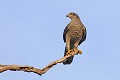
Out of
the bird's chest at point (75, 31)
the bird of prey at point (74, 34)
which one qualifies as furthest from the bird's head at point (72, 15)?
the bird's chest at point (75, 31)

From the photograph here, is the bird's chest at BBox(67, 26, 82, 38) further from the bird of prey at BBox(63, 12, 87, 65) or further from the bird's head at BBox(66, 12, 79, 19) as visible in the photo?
the bird's head at BBox(66, 12, 79, 19)

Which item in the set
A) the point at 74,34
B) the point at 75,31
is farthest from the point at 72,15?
the point at 74,34

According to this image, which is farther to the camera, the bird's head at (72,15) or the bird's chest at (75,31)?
the bird's head at (72,15)

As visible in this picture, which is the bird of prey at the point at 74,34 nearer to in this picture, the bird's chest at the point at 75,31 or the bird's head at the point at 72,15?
the bird's chest at the point at 75,31

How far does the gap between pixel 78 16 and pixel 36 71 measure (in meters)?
4.83

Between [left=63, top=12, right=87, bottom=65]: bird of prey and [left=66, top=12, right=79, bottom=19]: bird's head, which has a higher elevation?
[left=66, top=12, right=79, bottom=19]: bird's head

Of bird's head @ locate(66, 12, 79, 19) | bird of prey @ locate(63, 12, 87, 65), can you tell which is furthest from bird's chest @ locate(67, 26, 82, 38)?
bird's head @ locate(66, 12, 79, 19)

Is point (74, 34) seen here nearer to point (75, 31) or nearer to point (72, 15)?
point (75, 31)

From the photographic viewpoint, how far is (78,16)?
13.4 meters

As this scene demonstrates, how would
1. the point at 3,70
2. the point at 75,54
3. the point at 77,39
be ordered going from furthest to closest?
the point at 77,39, the point at 75,54, the point at 3,70

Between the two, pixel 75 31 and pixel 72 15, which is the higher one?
pixel 72 15

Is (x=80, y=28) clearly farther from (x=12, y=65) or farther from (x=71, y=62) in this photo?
(x=12, y=65)

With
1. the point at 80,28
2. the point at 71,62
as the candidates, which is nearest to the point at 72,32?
the point at 80,28

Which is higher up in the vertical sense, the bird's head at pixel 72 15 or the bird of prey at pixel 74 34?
the bird's head at pixel 72 15
